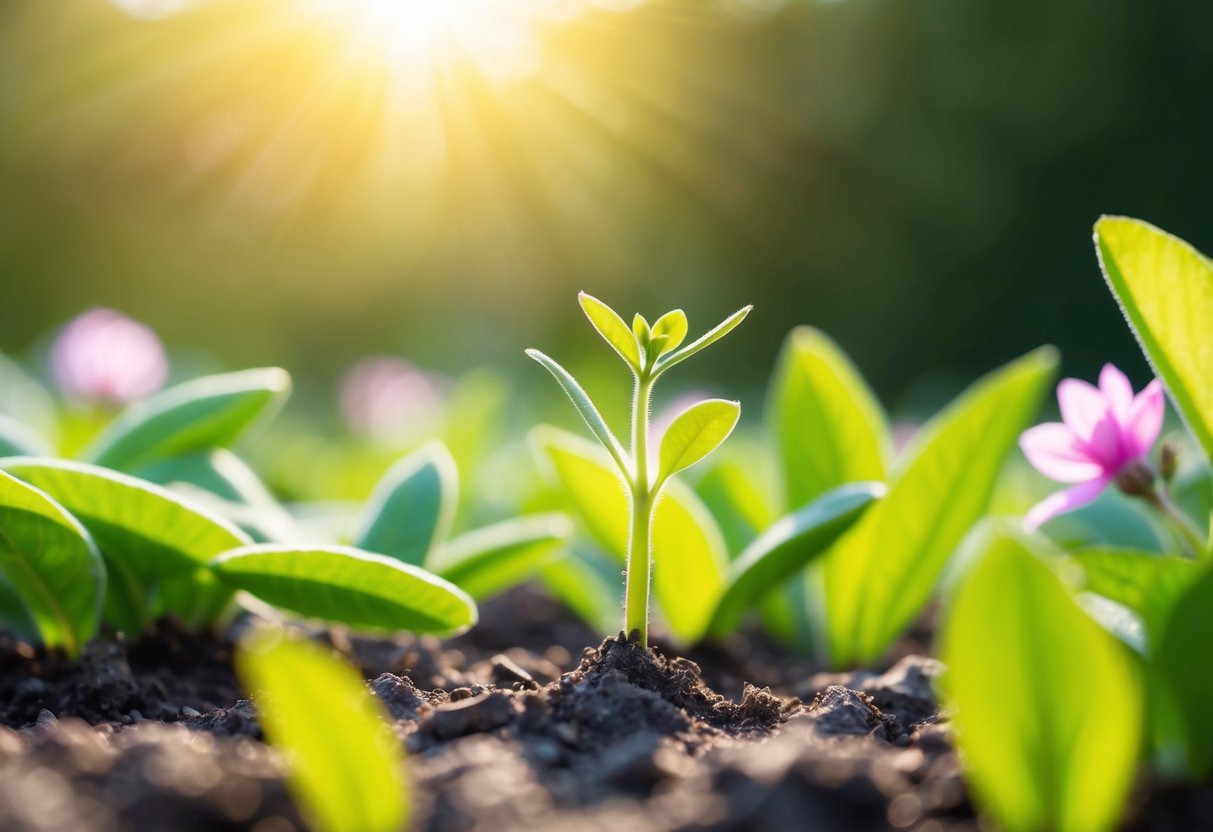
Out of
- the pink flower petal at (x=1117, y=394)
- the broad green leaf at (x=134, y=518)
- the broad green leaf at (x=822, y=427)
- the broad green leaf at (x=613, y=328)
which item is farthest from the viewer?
the broad green leaf at (x=822, y=427)

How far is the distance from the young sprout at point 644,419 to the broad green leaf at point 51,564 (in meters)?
0.54

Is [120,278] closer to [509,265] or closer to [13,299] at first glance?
[13,299]

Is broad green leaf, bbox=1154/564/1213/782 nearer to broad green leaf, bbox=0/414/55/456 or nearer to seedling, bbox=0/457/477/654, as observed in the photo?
seedling, bbox=0/457/477/654

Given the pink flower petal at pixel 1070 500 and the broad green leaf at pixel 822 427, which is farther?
the broad green leaf at pixel 822 427

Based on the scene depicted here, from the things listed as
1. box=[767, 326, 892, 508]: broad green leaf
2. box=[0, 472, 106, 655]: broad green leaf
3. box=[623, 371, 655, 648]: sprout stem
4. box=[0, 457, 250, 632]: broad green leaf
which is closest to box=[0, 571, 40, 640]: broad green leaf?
box=[0, 472, 106, 655]: broad green leaf

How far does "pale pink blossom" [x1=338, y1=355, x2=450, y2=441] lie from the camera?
3229mm

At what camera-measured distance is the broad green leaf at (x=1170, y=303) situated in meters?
0.88

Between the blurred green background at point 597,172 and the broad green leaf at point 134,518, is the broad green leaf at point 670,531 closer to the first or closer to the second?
the broad green leaf at point 134,518

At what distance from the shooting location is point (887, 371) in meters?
6.09

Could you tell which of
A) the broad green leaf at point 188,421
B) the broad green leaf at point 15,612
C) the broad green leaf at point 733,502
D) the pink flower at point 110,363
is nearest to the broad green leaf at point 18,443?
the broad green leaf at point 188,421

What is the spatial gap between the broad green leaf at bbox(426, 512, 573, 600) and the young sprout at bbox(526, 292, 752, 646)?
492 mm

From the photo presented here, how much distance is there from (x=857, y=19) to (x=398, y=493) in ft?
16.9

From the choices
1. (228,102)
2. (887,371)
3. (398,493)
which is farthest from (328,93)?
(398,493)

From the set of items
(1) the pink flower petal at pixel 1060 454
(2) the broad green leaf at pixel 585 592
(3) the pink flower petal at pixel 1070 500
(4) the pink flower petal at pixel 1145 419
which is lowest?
(2) the broad green leaf at pixel 585 592
